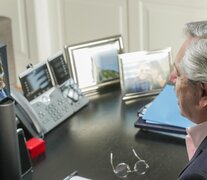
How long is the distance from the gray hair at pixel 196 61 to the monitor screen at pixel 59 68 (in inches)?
33.6

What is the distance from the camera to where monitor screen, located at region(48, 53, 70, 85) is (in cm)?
191

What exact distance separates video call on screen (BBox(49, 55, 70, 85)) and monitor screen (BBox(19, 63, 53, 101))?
38 mm

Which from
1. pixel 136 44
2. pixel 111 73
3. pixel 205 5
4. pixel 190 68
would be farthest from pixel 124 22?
pixel 190 68

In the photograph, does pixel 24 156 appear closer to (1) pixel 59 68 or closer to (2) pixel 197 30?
(1) pixel 59 68

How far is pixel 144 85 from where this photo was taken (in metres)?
2.08

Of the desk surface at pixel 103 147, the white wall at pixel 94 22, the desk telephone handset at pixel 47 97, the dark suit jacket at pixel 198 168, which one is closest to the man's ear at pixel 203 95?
the dark suit jacket at pixel 198 168

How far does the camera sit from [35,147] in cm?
166

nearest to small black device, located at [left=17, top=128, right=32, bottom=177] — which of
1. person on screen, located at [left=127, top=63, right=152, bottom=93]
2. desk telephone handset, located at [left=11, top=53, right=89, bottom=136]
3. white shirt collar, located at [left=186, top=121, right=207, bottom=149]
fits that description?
desk telephone handset, located at [left=11, top=53, right=89, bottom=136]

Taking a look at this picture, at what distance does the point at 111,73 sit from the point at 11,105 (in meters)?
0.76

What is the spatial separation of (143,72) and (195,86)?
0.91m

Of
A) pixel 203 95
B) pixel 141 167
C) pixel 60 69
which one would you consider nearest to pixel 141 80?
pixel 60 69

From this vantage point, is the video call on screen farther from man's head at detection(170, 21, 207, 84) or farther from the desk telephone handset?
man's head at detection(170, 21, 207, 84)

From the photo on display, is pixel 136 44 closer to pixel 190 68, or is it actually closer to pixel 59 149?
pixel 59 149

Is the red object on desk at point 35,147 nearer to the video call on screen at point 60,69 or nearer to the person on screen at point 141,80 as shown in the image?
the video call on screen at point 60,69
